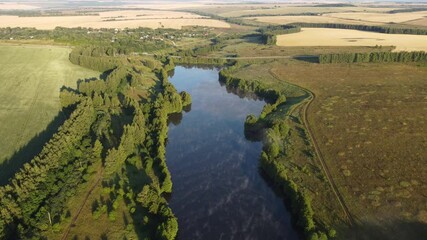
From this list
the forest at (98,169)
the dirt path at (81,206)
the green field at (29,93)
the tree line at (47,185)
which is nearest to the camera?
the tree line at (47,185)

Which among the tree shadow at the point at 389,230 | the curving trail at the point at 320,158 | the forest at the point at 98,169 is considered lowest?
the tree shadow at the point at 389,230

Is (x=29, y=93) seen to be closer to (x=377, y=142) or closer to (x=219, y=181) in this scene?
(x=219, y=181)

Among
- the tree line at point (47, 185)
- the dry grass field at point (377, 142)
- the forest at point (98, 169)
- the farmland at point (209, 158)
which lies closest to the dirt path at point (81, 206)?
the farmland at point (209, 158)

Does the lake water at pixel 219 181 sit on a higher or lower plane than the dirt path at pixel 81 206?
lower

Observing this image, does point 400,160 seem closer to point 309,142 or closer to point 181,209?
point 309,142

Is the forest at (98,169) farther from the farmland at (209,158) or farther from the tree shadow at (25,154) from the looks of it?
the tree shadow at (25,154)

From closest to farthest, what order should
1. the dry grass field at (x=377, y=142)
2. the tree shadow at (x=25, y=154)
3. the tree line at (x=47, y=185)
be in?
the tree line at (x=47, y=185) → the dry grass field at (x=377, y=142) → the tree shadow at (x=25, y=154)

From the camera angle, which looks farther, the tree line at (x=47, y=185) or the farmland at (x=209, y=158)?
the farmland at (x=209, y=158)
